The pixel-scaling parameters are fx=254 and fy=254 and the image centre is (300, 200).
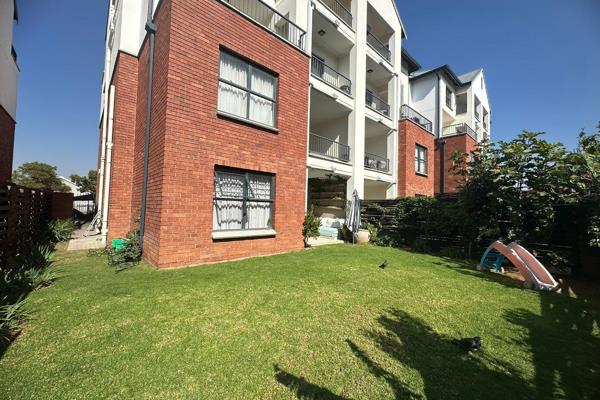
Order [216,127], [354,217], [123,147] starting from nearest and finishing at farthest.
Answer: [216,127], [123,147], [354,217]

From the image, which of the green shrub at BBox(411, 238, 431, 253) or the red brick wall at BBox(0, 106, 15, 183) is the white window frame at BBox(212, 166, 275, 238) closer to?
the green shrub at BBox(411, 238, 431, 253)

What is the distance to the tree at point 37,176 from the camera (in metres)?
38.9

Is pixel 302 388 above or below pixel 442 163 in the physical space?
below

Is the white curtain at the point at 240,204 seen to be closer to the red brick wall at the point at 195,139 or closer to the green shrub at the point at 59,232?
the red brick wall at the point at 195,139

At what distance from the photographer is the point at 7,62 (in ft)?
37.9

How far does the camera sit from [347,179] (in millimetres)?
13688

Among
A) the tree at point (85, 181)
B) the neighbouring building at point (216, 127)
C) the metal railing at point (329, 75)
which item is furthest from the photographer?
the tree at point (85, 181)

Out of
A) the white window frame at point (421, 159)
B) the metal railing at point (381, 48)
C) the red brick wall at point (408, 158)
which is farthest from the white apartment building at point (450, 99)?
the metal railing at point (381, 48)

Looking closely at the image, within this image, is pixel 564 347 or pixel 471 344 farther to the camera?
pixel 564 347

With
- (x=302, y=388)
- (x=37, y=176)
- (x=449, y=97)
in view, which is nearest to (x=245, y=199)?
(x=302, y=388)

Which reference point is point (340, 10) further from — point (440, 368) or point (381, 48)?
point (440, 368)

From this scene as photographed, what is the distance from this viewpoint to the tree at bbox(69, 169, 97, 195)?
42.9 m

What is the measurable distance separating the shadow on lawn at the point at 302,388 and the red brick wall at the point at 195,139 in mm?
4486

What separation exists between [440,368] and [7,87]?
19.3 metres
